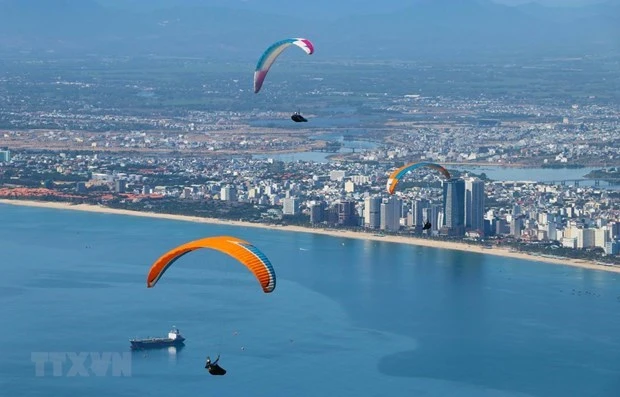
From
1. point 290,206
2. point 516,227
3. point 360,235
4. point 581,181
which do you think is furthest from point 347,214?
point 581,181

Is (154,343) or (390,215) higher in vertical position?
(390,215)

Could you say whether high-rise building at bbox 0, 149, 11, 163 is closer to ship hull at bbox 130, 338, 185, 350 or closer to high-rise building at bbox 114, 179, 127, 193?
high-rise building at bbox 114, 179, 127, 193

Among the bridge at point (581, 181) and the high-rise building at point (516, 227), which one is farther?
the bridge at point (581, 181)

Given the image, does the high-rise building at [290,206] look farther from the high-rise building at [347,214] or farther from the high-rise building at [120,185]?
the high-rise building at [120,185]

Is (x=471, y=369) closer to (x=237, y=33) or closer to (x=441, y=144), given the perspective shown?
(x=441, y=144)

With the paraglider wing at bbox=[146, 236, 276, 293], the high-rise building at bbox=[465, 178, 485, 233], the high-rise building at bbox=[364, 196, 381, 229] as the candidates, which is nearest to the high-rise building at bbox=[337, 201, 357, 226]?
the high-rise building at bbox=[364, 196, 381, 229]

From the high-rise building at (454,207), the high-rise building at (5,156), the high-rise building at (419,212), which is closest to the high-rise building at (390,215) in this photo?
the high-rise building at (419,212)

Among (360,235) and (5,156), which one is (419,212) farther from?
(5,156)
